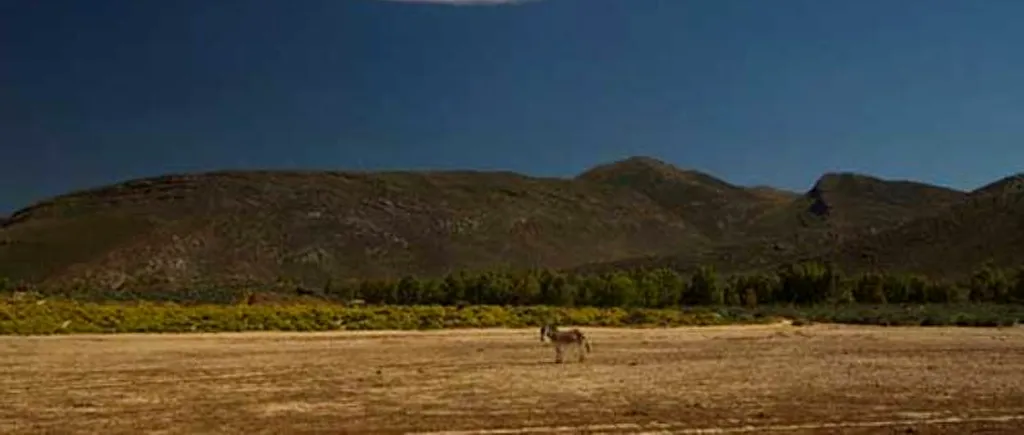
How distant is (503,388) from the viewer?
85.1 ft

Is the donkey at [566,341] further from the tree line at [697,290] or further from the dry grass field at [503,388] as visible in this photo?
the tree line at [697,290]

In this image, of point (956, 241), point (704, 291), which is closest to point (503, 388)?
point (704, 291)

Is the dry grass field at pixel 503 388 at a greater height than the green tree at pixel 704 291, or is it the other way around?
the green tree at pixel 704 291

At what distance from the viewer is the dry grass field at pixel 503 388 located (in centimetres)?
1980

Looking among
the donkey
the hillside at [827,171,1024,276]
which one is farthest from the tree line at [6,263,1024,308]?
the donkey

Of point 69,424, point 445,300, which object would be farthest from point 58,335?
point 445,300

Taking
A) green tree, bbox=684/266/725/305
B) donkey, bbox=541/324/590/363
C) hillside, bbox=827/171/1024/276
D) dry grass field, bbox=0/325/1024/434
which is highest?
hillside, bbox=827/171/1024/276

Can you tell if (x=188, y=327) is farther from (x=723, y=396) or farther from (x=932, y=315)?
(x=932, y=315)

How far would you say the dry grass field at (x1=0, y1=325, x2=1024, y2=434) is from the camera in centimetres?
1980

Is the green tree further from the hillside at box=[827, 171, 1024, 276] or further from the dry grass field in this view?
the dry grass field

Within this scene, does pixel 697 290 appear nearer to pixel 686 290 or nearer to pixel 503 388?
pixel 686 290

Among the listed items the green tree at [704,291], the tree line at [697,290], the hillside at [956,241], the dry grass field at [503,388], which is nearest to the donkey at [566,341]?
the dry grass field at [503,388]

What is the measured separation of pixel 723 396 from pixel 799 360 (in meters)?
12.7

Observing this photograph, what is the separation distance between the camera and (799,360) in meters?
36.2
